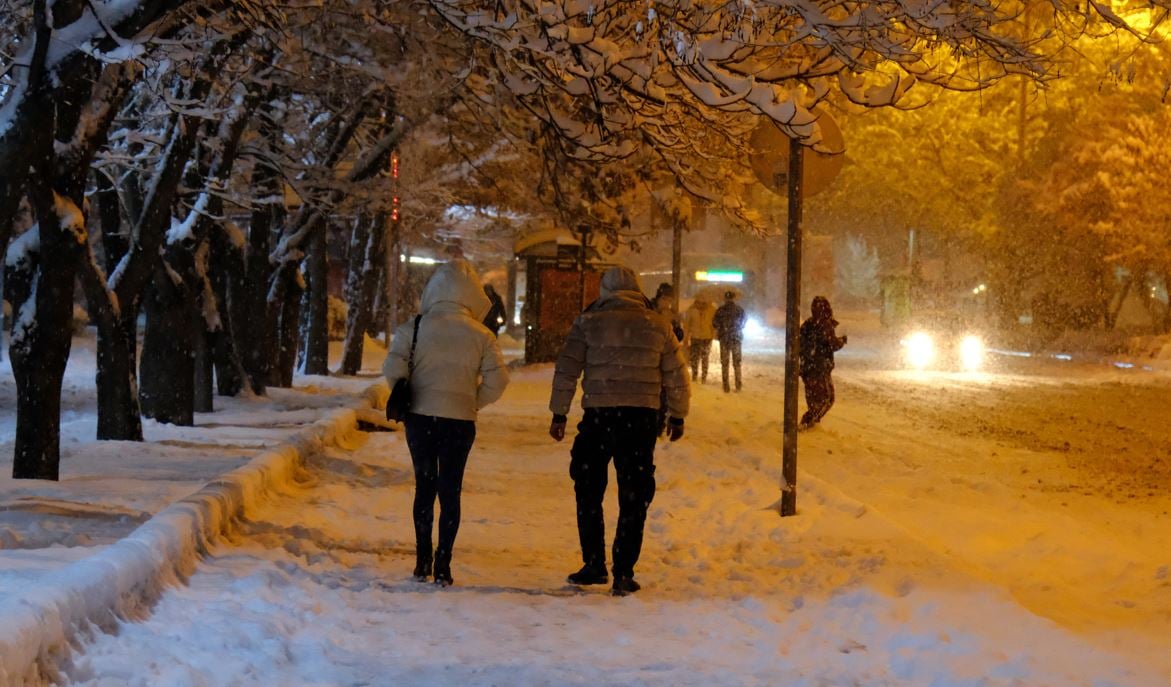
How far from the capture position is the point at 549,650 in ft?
19.4

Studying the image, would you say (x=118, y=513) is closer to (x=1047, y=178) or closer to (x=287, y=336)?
(x=287, y=336)

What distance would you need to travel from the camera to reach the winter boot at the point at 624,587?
7.35 m

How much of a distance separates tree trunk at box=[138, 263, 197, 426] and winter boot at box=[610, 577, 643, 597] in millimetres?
10031

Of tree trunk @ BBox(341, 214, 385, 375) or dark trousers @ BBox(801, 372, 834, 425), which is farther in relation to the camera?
tree trunk @ BBox(341, 214, 385, 375)

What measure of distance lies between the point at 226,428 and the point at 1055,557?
10835 mm

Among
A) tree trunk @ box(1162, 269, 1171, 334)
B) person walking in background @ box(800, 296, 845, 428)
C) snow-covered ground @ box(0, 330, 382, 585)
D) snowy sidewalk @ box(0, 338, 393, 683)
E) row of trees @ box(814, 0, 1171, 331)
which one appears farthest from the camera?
tree trunk @ box(1162, 269, 1171, 334)

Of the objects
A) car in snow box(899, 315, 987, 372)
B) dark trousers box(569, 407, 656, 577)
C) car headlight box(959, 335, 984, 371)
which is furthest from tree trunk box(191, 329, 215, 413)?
car headlight box(959, 335, 984, 371)

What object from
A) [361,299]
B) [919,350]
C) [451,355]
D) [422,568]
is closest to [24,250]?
[451,355]

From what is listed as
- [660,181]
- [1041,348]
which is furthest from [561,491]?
[1041,348]

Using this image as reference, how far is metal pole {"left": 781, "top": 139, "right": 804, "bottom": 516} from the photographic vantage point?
31.3ft

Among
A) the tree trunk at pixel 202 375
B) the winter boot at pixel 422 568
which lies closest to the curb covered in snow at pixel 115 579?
the winter boot at pixel 422 568

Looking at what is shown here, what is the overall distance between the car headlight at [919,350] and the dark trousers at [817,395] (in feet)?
52.3

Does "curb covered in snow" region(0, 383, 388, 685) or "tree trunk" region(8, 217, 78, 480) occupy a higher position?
"tree trunk" region(8, 217, 78, 480)

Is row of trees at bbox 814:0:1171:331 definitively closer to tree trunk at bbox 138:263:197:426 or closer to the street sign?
tree trunk at bbox 138:263:197:426
